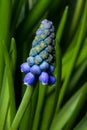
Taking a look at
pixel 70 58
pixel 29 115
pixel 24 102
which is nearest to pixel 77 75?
pixel 70 58

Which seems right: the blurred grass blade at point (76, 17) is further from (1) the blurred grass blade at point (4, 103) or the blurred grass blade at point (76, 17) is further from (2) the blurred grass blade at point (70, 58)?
(1) the blurred grass blade at point (4, 103)

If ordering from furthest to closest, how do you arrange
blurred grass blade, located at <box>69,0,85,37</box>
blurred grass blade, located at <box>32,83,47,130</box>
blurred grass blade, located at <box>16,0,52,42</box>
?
1. blurred grass blade, located at <box>69,0,85,37</box>
2. blurred grass blade, located at <box>16,0,52,42</box>
3. blurred grass blade, located at <box>32,83,47,130</box>

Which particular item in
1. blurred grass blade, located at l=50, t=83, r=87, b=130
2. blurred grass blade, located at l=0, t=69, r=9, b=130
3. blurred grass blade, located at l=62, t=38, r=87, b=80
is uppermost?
blurred grass blade, located at l=62, t=38, r=87, b=80

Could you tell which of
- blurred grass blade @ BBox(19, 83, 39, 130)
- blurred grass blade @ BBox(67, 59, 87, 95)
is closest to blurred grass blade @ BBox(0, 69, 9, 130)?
blurred grass blade @ BBox(19, 83, 39, 130)

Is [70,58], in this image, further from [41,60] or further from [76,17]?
[41,60]

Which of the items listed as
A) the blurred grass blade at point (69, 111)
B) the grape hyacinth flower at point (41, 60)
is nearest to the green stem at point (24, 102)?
the grape hyacinth flower at point (41, 60)

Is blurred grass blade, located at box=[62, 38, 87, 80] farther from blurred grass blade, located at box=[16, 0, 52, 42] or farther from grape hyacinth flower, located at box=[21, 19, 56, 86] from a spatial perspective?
grape hyacinth flower, located at box=[21, 19, 56, 86]
